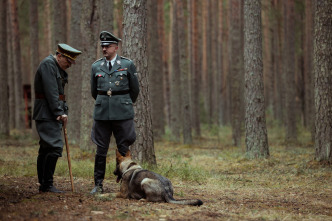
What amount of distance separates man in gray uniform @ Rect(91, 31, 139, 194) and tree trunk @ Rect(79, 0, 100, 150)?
6.51 m

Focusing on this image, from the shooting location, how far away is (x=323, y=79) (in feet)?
36.6

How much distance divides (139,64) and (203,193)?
3243 millimetres

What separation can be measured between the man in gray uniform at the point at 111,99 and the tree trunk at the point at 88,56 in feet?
21.4

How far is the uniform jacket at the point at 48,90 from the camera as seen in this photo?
6.51 m

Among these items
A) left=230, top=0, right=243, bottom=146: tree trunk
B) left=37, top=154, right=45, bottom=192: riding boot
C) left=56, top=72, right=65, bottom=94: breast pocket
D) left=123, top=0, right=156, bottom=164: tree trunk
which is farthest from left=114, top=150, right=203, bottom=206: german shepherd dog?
left=230, top=0, right=243, bottom=146: tree trunk

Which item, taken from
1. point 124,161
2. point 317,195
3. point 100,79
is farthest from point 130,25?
point 317,195

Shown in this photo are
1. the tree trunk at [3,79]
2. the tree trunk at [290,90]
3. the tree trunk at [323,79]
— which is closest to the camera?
the tree trunk at [323,79]

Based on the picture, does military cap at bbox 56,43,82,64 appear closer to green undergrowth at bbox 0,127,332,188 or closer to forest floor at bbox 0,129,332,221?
forest floor at bbox 0,129,332,221

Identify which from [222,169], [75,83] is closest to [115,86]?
[222,169]

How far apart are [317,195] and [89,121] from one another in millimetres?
7416

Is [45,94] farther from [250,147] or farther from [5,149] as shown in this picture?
[5,149]

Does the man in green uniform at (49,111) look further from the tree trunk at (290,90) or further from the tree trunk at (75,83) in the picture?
the tree trunk at (290,90)

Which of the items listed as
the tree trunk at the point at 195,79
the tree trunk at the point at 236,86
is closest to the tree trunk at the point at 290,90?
the tree trunk at the point at 236,86

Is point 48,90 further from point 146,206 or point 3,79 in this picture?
point 3,79
